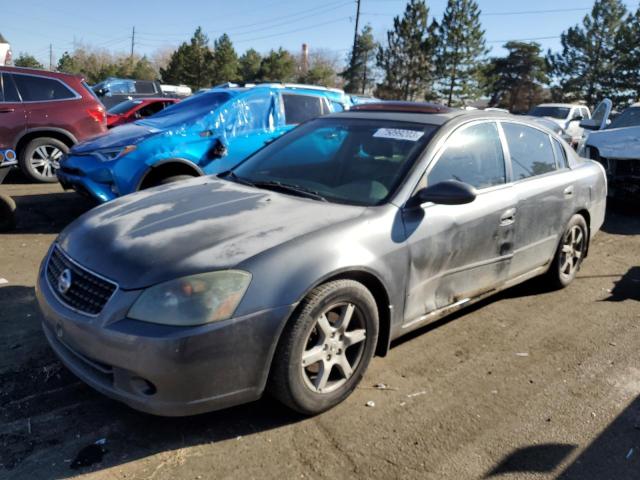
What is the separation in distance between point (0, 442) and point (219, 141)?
4387 millimetres

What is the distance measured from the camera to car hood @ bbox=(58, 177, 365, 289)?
8.37 ft

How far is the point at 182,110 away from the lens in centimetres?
692

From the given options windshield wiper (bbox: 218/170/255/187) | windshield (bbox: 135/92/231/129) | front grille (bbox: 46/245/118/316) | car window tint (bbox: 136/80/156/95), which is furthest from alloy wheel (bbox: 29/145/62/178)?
car window tint (bbox: 136/80/156/95)

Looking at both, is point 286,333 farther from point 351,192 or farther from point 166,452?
point 351,192

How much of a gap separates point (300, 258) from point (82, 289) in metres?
1.07

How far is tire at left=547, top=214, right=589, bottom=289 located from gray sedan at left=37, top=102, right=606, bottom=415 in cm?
36

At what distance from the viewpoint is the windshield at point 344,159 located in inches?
134

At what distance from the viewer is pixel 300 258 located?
2668 millimetres

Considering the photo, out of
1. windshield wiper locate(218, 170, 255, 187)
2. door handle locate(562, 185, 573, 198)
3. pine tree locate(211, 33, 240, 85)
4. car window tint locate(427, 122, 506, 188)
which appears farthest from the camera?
pine tree locate(211, 33, 240, 85)

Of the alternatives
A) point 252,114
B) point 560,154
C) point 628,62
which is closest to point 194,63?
point 628,62

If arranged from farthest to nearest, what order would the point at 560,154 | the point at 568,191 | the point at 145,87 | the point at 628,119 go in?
the point at 145,87
the point at 628,119
the point at 560,154
the point at 568,191

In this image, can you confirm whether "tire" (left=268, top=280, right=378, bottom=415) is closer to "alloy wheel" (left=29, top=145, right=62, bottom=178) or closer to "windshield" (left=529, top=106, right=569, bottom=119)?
"alloy wheel" (left=29, top=145, right=62, bottom=178)

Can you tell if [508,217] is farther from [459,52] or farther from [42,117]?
[459,52]

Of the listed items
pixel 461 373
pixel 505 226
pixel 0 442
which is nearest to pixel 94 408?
pixel 0 442
